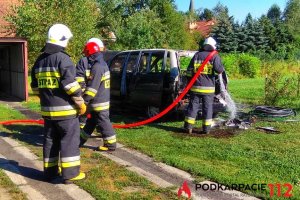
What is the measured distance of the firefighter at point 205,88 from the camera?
7.89 meters

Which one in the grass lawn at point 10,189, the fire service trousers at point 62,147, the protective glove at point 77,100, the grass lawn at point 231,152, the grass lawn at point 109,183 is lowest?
the grass lawn at point 10,189

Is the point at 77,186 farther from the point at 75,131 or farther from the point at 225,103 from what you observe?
the point at 225,103

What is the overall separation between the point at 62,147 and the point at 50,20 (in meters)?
9.82

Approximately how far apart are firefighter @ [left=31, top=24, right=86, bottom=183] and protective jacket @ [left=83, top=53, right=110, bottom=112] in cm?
97

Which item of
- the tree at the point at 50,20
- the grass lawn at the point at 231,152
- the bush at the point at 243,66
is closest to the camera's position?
the grass lawn at the point at 231,152

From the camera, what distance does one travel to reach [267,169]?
221 inches

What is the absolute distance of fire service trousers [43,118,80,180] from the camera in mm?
5102

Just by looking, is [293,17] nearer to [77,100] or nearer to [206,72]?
[206,72]

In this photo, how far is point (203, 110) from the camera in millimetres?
7934

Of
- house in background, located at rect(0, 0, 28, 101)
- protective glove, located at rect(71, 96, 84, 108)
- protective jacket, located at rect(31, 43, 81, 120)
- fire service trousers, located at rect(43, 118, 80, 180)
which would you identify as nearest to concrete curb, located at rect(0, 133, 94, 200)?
fire service trousers, located at rect(43, 118, 80, 180)

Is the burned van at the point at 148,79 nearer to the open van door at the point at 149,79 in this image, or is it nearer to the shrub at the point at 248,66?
the open van door at the point at 149,79

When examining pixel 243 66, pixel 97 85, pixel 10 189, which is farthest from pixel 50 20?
pixel 243 66

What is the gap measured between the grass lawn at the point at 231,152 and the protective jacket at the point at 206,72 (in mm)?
981

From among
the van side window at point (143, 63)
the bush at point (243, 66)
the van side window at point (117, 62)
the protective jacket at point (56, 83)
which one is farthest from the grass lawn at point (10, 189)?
the bush at point (243, 66)
